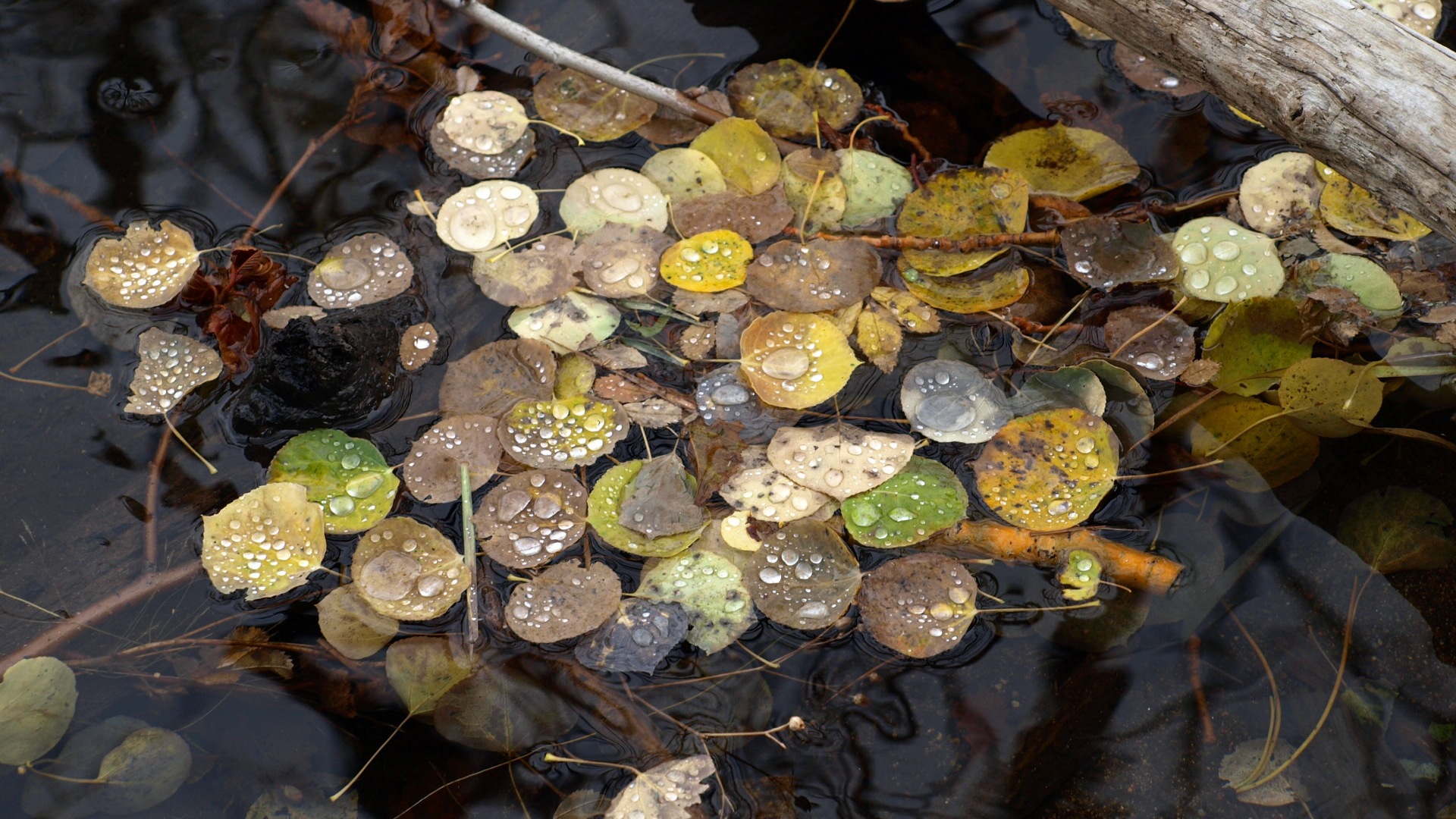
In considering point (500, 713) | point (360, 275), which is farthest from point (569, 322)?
point (500, 713)

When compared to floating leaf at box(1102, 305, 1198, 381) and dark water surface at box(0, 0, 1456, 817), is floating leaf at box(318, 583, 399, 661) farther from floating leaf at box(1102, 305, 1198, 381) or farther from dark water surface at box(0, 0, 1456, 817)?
floating leaf at box(1102, 305, 1198, 381)

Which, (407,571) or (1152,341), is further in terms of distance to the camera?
(1152,341)

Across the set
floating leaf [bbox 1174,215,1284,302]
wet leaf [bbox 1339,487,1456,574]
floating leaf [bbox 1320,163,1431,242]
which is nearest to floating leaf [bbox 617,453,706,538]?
floating leaf [bbox 1174,215,1284,302]

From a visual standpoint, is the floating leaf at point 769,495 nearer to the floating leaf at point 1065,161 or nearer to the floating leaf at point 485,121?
the floating leaf at point 1065,161

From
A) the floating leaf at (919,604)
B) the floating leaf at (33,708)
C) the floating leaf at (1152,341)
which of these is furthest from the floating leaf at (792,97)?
the floating leaf at (33,708)

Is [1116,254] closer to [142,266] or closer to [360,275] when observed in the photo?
[360,275]

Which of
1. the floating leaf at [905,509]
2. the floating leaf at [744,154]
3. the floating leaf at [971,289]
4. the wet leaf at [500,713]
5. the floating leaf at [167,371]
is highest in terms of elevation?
the floating leaf at [744,154]

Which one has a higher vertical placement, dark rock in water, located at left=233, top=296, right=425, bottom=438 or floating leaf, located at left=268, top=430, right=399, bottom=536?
dark rock in water, located at left=233, top=296, right=425, bottom=438
